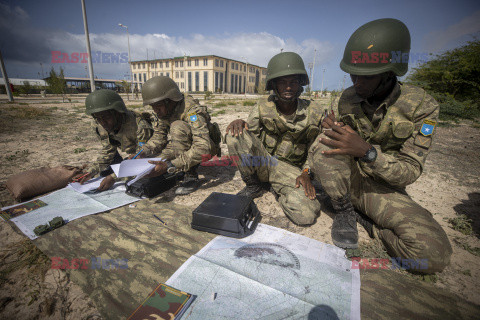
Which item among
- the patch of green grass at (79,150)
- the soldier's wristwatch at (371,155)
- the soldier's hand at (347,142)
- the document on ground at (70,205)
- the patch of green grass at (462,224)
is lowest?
the patch of green grass at (79,150)

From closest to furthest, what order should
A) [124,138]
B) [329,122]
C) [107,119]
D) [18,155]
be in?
[329,122]
[107,119]
[124,138]
[18,155]

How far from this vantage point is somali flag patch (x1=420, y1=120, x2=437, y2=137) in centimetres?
178

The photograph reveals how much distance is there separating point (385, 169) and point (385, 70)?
2.71 ft

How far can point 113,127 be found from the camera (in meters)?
3.40

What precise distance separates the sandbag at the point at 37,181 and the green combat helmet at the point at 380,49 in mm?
3772

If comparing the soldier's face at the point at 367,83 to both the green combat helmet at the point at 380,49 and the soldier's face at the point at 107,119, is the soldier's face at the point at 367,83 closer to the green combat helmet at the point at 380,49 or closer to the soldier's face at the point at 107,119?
the green combat helmet at the point at 380,49

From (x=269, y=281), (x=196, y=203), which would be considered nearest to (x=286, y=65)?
Answer: (x=196, y=203)

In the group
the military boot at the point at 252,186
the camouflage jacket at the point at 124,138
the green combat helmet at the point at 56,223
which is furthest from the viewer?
the camouflage jacket at the point at 124,138

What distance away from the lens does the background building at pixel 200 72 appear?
170 feet

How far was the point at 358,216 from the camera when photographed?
2.24 metres

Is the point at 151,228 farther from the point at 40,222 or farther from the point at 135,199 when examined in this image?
the point at 40,222

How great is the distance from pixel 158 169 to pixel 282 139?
167cm

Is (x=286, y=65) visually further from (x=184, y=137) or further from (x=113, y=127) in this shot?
(x=113, y=127)

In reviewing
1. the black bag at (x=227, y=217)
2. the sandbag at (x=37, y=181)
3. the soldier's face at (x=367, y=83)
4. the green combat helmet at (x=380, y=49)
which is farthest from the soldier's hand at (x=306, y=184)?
the sandbag at (x=37, y=181)
